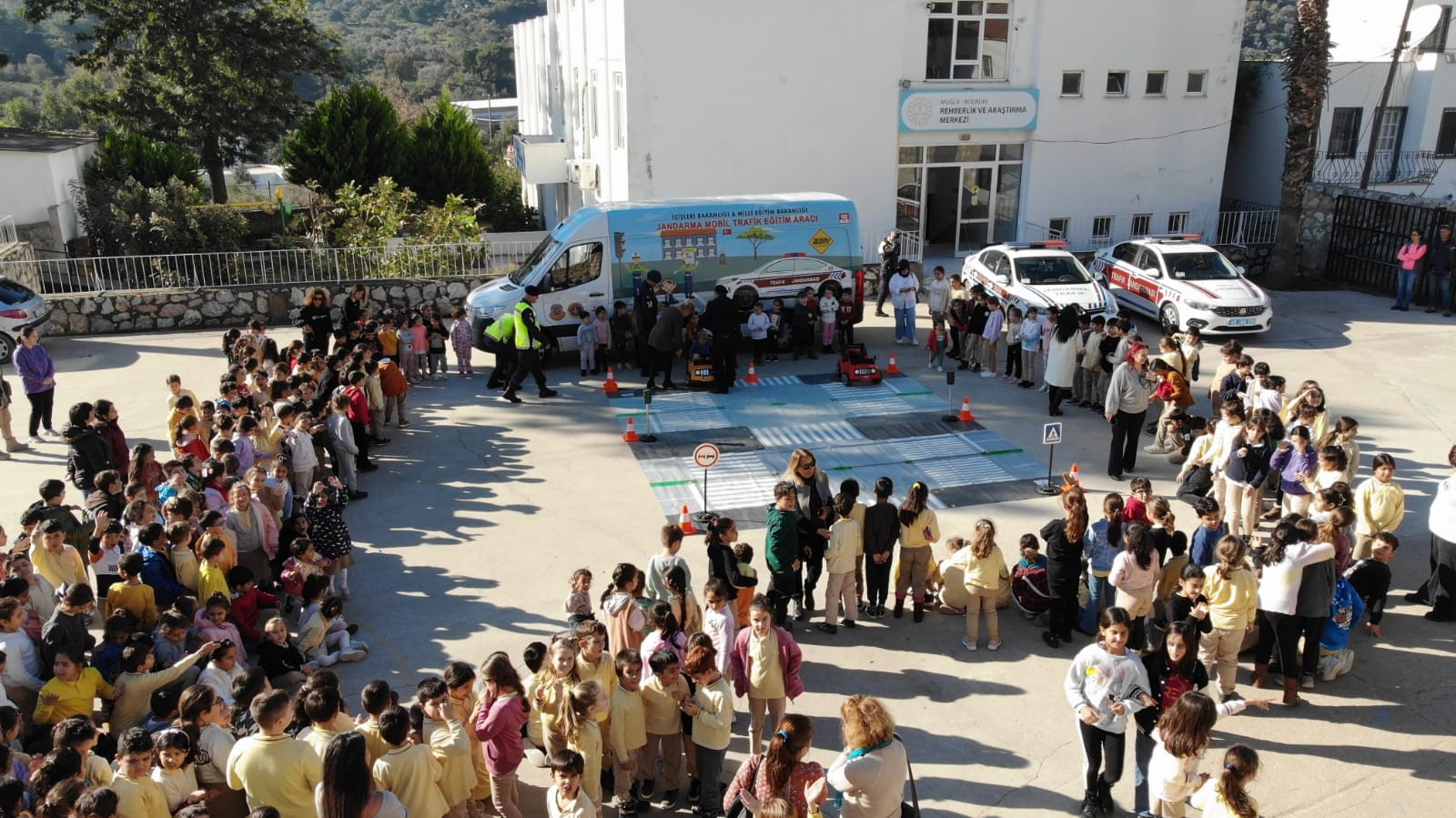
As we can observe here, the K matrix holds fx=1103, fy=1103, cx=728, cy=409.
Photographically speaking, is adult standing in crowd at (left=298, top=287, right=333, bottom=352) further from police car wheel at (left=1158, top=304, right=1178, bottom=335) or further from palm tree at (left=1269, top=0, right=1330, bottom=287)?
palm tree at (left=1269, top=0, right=1330, bottom=287)

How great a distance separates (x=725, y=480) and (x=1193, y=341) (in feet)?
20.0

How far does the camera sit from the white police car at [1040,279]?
58.5 feet

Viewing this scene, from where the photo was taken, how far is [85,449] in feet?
35.7

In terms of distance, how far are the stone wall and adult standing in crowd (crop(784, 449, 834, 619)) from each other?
13181 millimetres

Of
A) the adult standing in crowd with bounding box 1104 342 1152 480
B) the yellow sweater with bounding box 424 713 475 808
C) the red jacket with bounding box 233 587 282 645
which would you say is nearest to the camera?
the yellow sweater with bounding box 424 713 475 808

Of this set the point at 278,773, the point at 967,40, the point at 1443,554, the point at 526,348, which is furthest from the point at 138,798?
the point at 967,40

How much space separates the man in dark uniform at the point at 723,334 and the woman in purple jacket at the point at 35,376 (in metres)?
8.51

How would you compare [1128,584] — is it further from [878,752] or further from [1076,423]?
[1076,423]

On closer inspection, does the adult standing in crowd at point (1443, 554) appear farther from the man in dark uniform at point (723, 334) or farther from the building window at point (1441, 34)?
the building window at point (1441, 34)

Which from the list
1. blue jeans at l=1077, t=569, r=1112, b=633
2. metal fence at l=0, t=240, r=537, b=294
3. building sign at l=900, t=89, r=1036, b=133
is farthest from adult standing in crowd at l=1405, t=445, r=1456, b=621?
metal fence at l=0, t=240, r=537, b=294

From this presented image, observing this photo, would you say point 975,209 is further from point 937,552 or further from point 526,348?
point 937,552

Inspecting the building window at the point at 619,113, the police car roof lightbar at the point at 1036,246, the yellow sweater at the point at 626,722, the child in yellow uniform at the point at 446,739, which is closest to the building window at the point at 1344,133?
the police car roof lightbar at the point at 1036,246

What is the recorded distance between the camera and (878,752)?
18.0 feet

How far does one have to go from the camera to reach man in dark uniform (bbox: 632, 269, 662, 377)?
16812 millimetres
